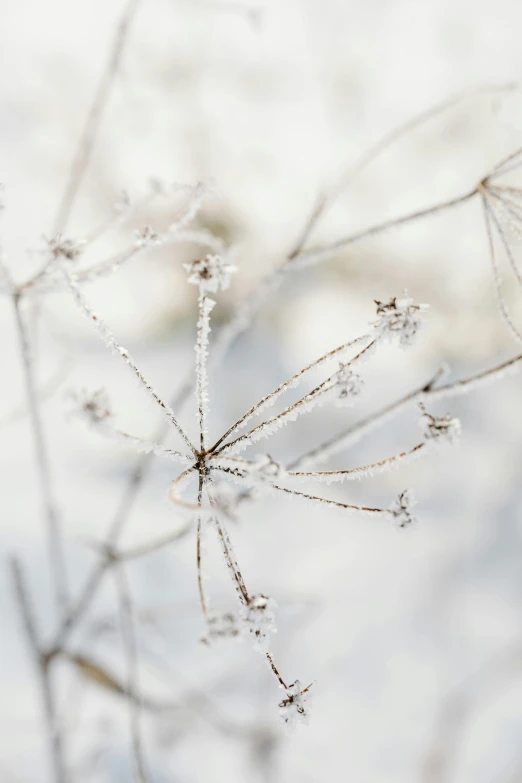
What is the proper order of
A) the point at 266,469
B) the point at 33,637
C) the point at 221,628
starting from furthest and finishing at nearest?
the point at 33,637 → the point at 221,628 → the point at 266,469

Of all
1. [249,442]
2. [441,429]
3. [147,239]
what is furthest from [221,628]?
[147,239]

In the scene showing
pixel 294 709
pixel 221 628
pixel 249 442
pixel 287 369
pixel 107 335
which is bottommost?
pixel 294 709

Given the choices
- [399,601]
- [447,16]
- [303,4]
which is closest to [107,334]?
[399,601]

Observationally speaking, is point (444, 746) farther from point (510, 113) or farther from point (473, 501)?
point (510, 113)

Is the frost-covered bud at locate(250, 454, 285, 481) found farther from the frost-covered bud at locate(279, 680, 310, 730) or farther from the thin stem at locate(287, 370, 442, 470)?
the frost-covered bud at locate(279, 680, 310, 730)

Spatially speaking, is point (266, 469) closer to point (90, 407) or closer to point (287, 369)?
point (90, 407)

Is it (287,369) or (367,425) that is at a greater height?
(287,369)

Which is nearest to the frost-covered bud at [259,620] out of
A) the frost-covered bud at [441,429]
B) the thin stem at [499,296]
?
the frost-covered bud at [441,429]

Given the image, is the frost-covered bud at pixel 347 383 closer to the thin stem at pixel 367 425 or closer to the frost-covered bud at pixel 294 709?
the thin stem at pixel 367 425
